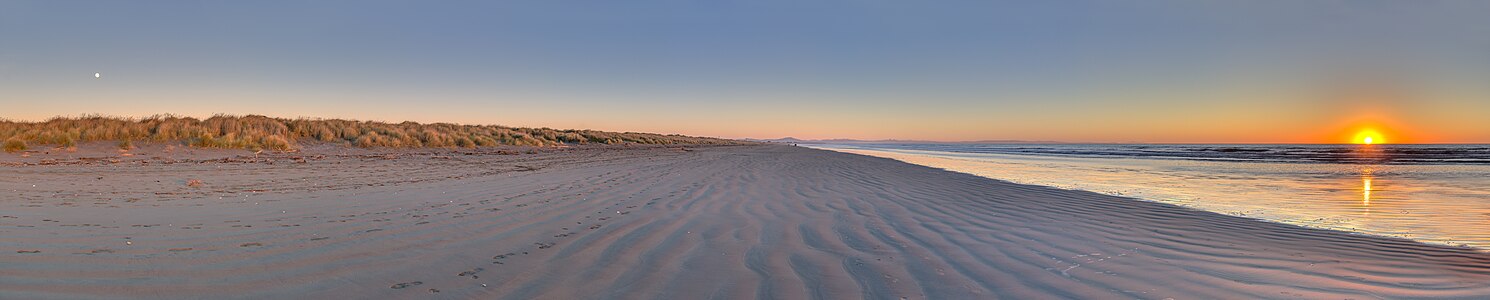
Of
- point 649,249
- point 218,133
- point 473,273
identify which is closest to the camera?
point 473,273

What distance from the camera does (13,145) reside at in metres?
12.1

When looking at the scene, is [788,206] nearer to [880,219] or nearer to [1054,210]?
[880,219]

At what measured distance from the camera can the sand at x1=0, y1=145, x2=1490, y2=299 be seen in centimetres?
289

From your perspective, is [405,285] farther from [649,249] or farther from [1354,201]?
[1354,201]

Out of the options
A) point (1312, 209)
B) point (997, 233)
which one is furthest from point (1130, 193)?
point (997, 233)

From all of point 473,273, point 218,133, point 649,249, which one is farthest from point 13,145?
point 649,249

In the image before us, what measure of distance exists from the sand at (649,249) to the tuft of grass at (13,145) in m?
7.68

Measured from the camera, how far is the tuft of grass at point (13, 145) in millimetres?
12000

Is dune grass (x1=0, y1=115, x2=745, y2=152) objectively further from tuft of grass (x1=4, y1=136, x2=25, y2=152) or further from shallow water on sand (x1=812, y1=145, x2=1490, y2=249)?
shallow water on sand (x1=812, y1=145, x2=1490, y2=249)

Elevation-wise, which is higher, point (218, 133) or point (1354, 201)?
point (218, 133)

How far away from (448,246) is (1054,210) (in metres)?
5.67

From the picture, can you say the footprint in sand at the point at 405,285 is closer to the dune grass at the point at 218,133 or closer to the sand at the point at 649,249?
the sand at the point at 649,249

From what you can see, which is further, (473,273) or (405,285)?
(473,273)

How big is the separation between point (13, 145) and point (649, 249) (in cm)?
1563
